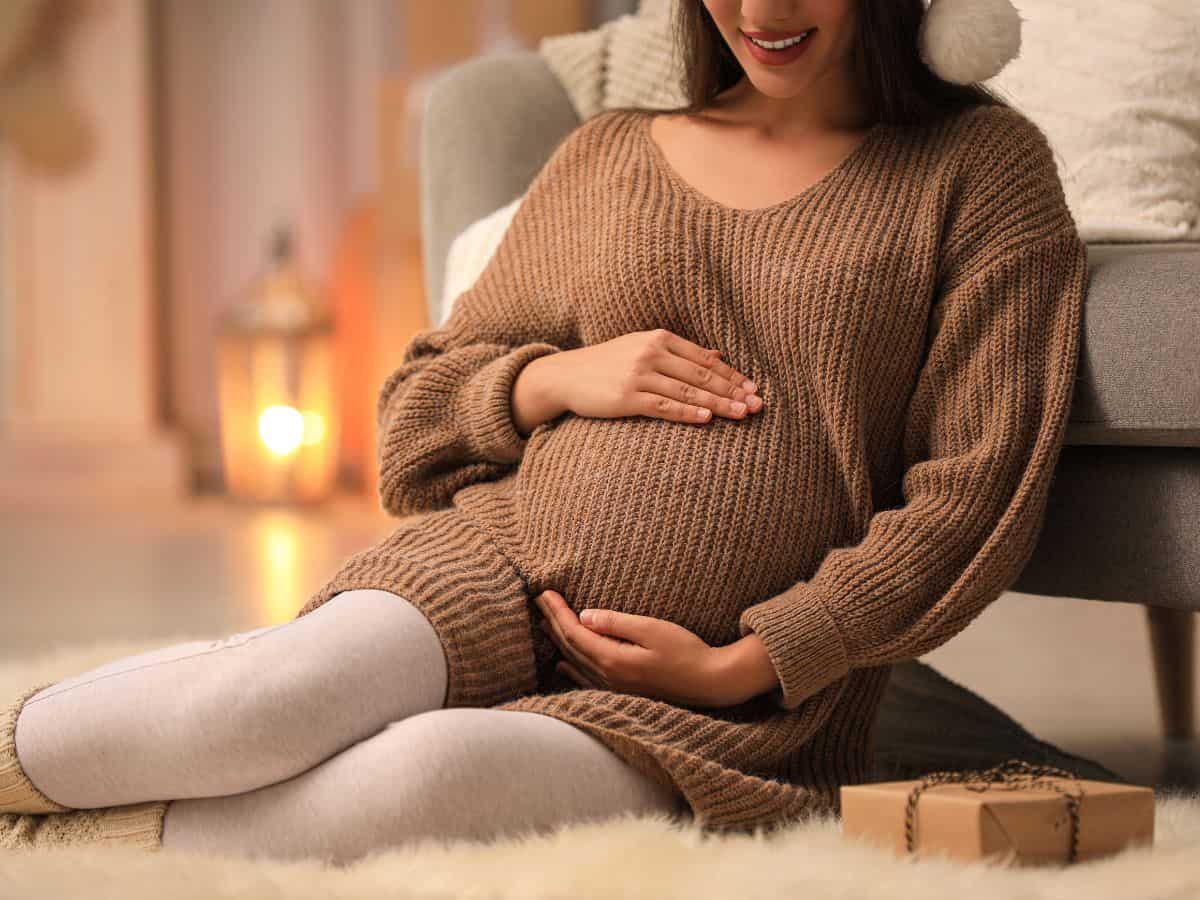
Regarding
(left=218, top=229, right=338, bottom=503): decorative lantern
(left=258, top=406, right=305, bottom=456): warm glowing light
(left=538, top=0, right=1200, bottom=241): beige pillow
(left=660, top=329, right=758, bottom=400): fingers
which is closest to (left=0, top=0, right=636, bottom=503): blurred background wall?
(left=218, top=229, right=338, bottom=503): decorative lantern

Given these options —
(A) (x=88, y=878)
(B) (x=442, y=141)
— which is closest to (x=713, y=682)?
(A) (x=88, y=878)

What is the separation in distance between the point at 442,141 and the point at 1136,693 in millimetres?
1169

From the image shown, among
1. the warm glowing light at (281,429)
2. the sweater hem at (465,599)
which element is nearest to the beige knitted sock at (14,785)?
the sweater hem at (465,599)

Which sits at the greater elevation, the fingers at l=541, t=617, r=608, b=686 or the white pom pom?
the white pom pom

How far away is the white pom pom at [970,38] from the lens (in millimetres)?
1244

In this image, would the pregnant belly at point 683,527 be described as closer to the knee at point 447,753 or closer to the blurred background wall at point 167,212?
the knee at point 447,753

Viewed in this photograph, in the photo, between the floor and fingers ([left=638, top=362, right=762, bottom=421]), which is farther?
the floor

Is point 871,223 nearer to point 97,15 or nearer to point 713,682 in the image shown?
point 713,682

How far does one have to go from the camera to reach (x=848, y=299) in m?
1.24

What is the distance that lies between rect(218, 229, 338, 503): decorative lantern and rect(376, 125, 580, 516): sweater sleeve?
2.99m

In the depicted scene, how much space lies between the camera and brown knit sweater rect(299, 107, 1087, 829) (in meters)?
1.18

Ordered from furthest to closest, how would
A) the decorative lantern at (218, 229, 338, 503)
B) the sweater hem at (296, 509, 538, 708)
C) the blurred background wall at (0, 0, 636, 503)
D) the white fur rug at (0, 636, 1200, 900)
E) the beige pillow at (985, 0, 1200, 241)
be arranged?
the blurred background wall at (0, 0, 636, 503) → the decorative lantern at (218, 229, 338, 503) → the beige pillow at (985, 0, 1200, 241) → the sweater hem at (296, 509, 538, 708) → the white fur rug at (0, 636, 1200, 900)

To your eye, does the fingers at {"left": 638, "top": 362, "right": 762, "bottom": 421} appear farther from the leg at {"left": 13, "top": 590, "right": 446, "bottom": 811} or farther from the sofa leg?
the sofa leg

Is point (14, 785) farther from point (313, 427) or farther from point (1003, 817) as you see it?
point (313, 427)
